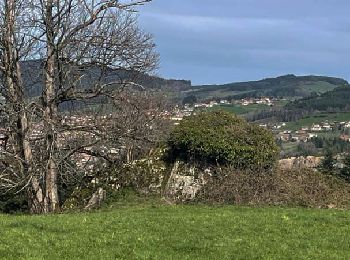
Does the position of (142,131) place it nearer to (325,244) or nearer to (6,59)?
(6,59)

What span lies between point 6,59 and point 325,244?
12.0 metres

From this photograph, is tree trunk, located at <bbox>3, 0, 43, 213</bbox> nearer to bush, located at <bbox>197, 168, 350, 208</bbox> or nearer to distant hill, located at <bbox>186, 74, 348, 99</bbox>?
bush, located at <bbox>197, 168, 350, 208</bbox>

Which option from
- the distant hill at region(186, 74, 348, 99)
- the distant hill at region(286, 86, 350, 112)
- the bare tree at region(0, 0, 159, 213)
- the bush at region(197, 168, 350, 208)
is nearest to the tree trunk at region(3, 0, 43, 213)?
the bare tree at region(0, 0, 159, 213)

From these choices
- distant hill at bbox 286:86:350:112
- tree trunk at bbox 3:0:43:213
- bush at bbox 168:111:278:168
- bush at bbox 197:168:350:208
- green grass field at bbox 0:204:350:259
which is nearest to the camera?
green grass field at bbox 0:204:350:259

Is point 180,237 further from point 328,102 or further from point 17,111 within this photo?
point 328,102

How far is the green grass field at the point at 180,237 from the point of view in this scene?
35.0 feet

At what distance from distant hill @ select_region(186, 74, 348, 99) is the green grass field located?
80038 mm

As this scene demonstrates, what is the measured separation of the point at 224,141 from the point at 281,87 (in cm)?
8248

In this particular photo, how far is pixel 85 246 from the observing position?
440 inches

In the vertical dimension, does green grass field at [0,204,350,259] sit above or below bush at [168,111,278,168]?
below

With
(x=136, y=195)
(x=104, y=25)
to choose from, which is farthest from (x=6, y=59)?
(x=136, y=195)

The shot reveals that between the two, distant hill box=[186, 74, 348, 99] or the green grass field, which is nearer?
the green grass field

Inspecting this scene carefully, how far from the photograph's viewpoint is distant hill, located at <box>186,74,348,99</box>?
96.7 metres

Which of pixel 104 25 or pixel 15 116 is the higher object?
pixel 104 25
